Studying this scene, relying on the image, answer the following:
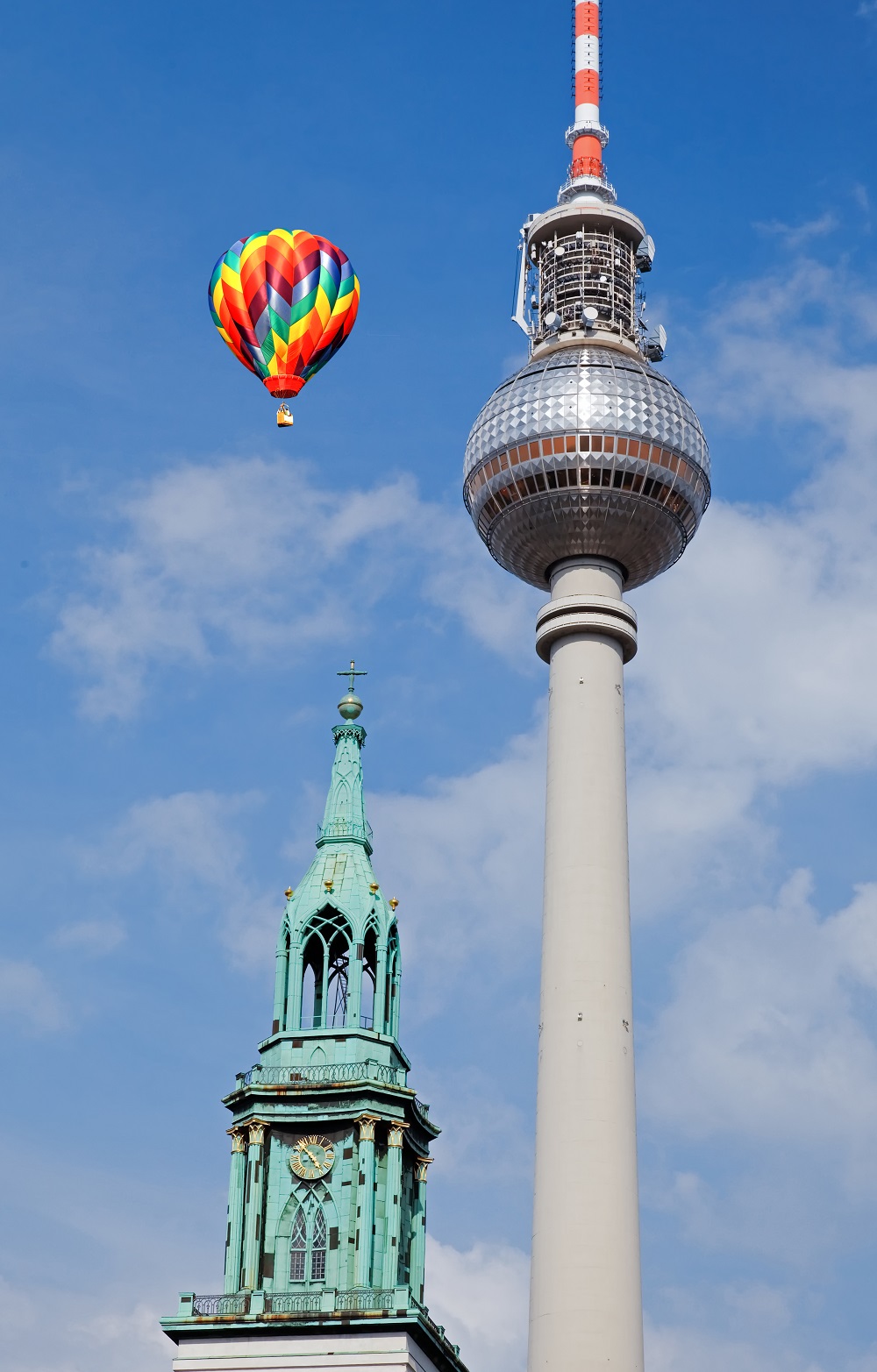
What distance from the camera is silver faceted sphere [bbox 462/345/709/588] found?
4843 inches

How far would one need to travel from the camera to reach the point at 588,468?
402ft

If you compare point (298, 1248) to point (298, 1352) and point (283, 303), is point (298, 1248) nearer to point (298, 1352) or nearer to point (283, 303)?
point (298, 1352)

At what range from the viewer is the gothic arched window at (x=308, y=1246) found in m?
129

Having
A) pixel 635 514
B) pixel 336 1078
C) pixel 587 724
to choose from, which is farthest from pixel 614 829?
pixel 336 1078

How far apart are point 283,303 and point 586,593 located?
1960cm

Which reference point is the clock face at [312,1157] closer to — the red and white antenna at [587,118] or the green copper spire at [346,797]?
the green copper spire at [346,797]

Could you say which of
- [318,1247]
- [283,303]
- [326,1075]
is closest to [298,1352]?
[318,1247]

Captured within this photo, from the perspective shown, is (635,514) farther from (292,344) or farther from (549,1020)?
(549,1020)

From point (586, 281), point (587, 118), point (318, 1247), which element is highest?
point (587, 118)

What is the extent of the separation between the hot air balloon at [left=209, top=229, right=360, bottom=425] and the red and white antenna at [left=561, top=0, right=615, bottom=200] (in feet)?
65.1

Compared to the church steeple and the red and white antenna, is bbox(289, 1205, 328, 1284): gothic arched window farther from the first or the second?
the red and white antenna

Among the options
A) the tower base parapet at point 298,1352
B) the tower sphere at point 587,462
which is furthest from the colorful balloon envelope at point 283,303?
the tower base parapet at point 298,1352

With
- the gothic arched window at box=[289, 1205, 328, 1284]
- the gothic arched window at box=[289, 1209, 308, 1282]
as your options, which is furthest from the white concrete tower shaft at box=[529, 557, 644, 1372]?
the gothic arched window at box=[289, 1209, 308, 1282]

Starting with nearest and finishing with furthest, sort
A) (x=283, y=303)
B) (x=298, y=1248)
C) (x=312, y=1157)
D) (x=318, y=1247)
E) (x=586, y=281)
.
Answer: (x=283, y=303) < (x=318, y=1247) < (x=298, y=1248) < (x=312, y=1157) < (x=586, y=281)
